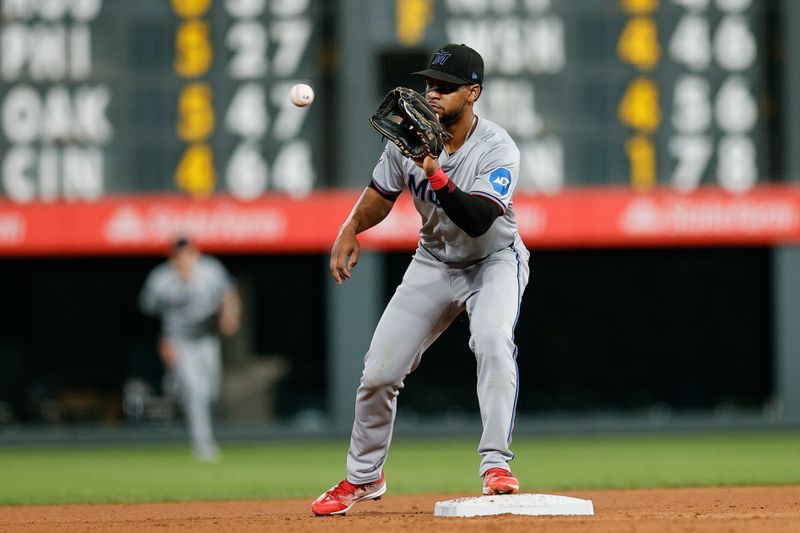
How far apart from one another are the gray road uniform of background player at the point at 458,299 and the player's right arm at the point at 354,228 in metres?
0.06

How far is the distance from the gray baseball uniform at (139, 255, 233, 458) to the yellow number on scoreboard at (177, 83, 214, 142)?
2492mm

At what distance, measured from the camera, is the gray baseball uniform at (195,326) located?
35.6ft

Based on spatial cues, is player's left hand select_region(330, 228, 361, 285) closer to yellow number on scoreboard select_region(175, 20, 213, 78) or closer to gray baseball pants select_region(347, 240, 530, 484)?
gray baseball pants select_region(347, 240, 530, 484)

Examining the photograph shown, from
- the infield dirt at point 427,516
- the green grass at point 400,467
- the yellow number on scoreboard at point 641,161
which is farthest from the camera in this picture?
the yellow number on scoreboard at point 641,161

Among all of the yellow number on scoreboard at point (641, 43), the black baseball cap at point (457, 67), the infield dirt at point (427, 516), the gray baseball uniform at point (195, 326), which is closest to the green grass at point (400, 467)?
the gray baseball uniform at point (195, 326)

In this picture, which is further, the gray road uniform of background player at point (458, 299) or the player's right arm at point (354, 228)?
the player's right arm at point (354, 228)

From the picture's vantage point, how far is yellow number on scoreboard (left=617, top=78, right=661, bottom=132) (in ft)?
43.1

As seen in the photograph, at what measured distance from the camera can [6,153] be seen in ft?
42.7

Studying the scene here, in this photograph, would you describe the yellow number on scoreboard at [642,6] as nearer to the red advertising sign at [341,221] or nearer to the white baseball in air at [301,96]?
the red advertising sign at [341,221]

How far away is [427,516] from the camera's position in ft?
17.7

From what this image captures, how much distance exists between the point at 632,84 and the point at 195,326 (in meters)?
4.86

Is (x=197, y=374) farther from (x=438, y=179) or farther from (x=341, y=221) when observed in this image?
(x=438, y=179)

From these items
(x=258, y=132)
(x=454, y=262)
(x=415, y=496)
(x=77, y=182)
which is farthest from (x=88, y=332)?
(x=454, y=262)

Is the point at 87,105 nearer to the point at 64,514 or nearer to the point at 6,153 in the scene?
the point at 6,153
